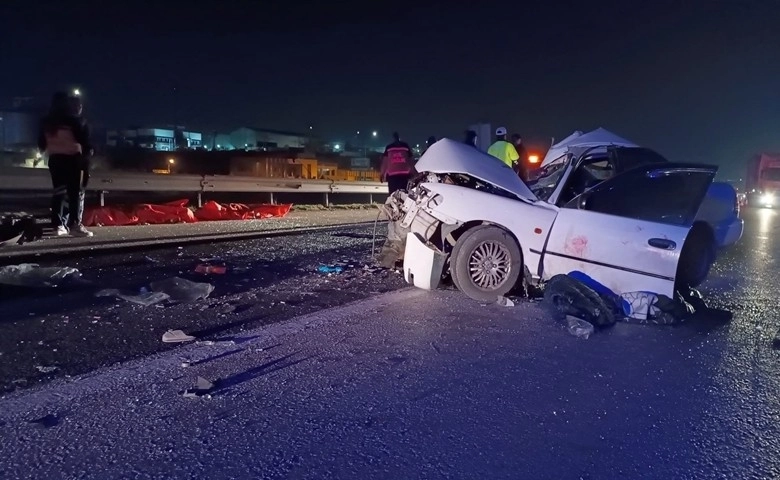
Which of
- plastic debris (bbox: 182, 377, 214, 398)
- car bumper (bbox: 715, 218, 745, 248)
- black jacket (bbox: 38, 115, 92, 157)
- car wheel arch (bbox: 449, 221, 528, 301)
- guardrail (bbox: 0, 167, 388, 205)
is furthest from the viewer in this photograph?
guardrail (bbox: 0, 167, 388, 205)

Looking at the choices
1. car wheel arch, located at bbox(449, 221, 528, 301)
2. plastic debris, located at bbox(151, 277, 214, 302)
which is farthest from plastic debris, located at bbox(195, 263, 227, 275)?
car wheel arch, located at bbox(449, 221, 528, 301)

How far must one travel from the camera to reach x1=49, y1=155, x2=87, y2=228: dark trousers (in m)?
8.61

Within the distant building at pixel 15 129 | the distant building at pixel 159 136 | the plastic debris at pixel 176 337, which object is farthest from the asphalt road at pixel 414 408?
the distant building at pixel 159 136

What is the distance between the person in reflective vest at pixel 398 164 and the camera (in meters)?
11.4

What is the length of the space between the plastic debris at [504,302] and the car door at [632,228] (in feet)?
1.37

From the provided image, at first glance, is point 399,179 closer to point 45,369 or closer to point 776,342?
point 776,342

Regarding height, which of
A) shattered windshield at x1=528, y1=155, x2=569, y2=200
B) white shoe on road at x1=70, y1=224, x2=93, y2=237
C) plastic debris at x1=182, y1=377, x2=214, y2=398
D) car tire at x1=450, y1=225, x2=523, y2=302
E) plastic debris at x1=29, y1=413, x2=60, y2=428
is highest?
shattered windshield at x1=528, y1=155, x2=569, y2=200

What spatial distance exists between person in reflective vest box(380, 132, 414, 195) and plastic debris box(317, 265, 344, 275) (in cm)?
451

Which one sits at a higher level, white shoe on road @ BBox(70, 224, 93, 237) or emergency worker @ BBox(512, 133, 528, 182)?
emergency worker @ BBox(512, 133, 528, 182)

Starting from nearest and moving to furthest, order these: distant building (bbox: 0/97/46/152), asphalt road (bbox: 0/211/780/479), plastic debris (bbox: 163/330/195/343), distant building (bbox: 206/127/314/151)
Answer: asphalt road (bbox: 0/211/780/479) < plastic debris (bbox: 163/330/195/343) < distant building (bbox: 0/97/46/152) < distant building (bbox: 206/127/314/151)

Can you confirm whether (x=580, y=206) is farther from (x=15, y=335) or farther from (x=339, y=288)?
(x=15, y=335)

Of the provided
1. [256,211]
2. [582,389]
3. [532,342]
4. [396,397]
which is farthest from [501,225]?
[256,211]

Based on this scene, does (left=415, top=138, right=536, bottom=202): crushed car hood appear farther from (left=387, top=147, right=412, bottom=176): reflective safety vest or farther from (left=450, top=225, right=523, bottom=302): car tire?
(left=387, top=147, right=412, bottom=176): reflective safety vest

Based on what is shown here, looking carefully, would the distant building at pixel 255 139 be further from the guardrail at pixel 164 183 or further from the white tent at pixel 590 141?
the white tent at pixel 590 141
